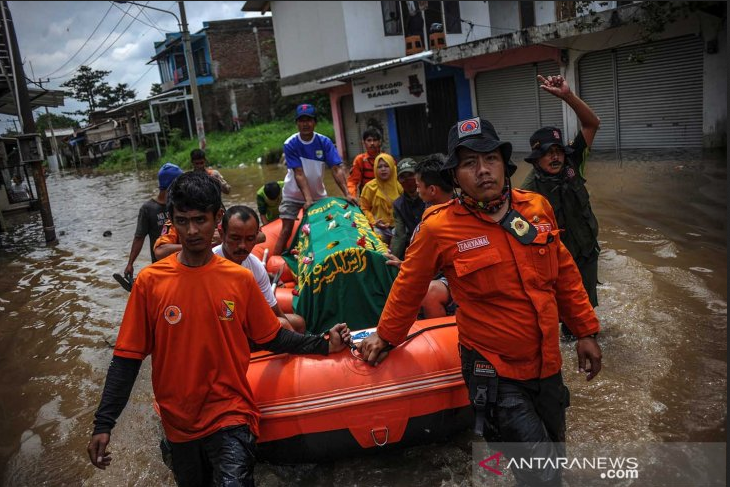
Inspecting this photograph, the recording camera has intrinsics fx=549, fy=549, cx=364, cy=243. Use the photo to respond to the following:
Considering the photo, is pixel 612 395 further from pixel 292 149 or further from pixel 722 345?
pixel 292 149

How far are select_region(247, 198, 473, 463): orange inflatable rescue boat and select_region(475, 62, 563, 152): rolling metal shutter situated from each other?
460 inches

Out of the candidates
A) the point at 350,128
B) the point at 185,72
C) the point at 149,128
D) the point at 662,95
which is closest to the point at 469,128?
the point at 662,95

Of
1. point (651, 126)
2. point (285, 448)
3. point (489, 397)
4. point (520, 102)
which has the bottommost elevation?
point (285, 448)

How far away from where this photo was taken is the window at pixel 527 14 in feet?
54.6

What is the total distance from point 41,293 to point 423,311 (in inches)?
271

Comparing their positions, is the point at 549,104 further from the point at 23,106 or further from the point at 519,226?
the point at 519,226

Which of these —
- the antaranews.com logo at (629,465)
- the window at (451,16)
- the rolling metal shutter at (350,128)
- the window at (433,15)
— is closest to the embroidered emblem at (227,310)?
the antaranews.com logo at (629,465)

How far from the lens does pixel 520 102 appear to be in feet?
47.0

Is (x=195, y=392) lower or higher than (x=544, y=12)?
lower

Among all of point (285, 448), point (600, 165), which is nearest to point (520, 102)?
point (600, 165)

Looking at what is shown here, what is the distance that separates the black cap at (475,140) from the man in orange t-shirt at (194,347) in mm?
1099

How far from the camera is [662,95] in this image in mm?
11164

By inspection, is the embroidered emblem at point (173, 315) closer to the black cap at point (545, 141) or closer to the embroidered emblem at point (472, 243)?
the embroidered emblem at point (472, 243)

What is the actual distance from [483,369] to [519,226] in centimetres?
64
